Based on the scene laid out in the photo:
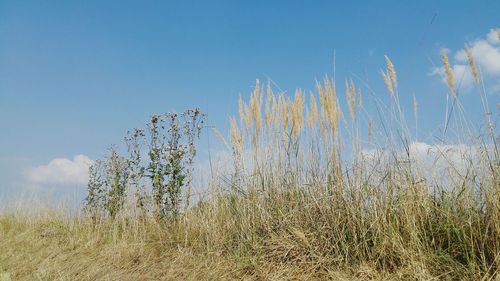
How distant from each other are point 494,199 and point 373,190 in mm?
871

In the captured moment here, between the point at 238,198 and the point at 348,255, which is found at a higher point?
the point at 238,198

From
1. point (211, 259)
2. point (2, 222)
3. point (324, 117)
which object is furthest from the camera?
point (2, 222)

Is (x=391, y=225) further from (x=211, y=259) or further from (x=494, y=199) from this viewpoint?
(x=211, y=259)

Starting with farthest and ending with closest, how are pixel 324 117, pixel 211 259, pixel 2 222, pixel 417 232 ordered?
pixel 2 222, pixel 211 259, pixel 324 117, pixel 417 232

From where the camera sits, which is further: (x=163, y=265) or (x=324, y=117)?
(x=163, y=265)

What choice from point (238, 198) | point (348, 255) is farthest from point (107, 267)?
point (348, 255)

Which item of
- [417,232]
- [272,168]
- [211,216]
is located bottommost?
[417,232]

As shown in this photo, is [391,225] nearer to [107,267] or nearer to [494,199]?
[494,199]

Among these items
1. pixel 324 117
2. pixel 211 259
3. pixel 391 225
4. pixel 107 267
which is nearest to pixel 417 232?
pixel 391 225

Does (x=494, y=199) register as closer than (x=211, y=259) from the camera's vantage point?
Yes

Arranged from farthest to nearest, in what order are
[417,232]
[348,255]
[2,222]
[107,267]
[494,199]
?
[2,222]
[107,267]
[348,255]
[417,232]
[494,199]

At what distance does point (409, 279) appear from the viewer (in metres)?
3.07

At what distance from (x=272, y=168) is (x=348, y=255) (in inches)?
45.4

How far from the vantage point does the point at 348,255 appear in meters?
3.54
